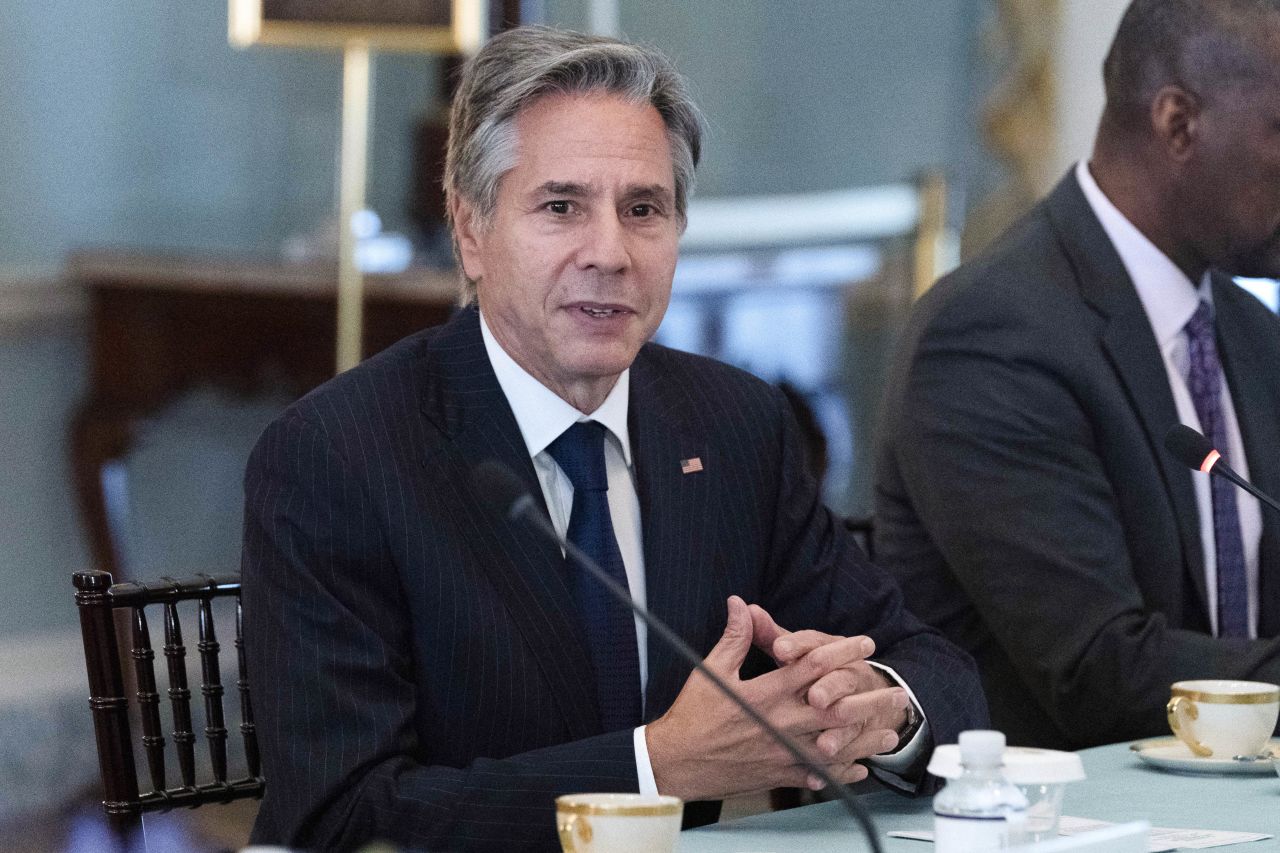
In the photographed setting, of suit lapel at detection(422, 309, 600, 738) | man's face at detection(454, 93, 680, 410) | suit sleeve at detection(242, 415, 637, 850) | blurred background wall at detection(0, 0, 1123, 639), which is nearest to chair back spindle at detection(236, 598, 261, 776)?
suit sleeve at detection(242, 415, 637, 850)

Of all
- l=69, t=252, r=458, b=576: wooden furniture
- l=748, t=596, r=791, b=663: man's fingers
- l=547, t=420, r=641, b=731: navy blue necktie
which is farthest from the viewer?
l=69, t=252, r=458, b=576: wooden furniture

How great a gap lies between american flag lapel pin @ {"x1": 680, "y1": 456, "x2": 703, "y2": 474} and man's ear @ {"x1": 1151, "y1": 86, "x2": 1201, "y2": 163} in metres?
0.87

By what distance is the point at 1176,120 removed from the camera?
96.5 inches

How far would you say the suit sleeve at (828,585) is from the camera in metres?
1.98

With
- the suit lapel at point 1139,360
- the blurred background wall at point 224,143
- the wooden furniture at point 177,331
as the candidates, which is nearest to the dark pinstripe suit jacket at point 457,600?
the suit lapel at point 1139,360

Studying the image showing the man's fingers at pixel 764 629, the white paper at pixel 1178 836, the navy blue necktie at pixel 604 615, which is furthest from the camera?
the navy blue necktie at pixel 604 615

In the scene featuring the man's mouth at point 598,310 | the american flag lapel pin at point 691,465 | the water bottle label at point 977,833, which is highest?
the man's mouth at point 598,310

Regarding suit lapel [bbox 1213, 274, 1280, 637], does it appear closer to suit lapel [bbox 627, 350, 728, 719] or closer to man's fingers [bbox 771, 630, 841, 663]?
suit lapel [bbox 627, 350, 728, 719]

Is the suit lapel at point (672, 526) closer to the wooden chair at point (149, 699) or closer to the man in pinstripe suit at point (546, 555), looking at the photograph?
the man in pinstripe suit at point (546, 555)

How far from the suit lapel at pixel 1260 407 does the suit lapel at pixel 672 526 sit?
→ 83cm

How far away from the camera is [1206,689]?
182cm

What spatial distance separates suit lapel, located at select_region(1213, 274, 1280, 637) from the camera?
7.94ft

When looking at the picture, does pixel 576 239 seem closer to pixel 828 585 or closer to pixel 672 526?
pixel 672 526

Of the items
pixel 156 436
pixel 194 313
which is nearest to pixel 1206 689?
pixel 194 313
